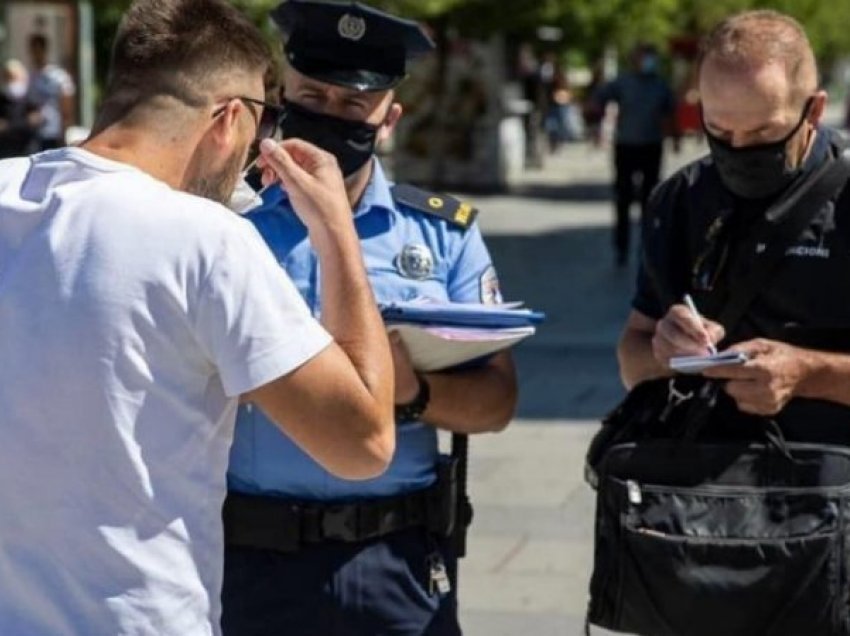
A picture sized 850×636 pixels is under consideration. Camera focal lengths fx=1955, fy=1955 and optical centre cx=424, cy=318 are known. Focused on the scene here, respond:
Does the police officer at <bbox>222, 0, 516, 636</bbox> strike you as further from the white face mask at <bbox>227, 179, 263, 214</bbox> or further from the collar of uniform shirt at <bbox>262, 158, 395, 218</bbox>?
the white face mask at <bbox>227, 179, 263, 214</bbox>

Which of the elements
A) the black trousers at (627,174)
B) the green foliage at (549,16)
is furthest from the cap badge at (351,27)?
the black trousers at (627,174)

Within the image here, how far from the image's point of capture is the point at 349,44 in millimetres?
3412

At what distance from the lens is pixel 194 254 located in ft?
7.79

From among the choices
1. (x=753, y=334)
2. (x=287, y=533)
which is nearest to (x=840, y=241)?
(x=753, y=334)

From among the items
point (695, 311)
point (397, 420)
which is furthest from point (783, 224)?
point (397, 420)

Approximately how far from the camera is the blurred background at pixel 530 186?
702 cm

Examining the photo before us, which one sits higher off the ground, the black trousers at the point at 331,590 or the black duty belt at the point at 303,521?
the black duty belt at the point at 303,521

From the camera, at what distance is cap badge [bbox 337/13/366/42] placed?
341 centimetres

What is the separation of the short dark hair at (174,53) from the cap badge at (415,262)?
82 cm

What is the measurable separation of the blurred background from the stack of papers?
303 centimetres

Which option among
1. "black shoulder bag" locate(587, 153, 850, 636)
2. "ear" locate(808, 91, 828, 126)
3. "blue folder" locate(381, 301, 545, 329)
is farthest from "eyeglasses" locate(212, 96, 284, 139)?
"ear" locate(808, 91, 828, 126)

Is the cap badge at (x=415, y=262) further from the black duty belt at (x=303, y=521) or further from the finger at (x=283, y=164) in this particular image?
the finger at (x=283, y=164)

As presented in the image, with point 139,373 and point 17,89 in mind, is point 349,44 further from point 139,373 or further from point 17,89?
point 17,89

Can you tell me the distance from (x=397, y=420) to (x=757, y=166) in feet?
2.48
